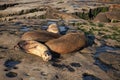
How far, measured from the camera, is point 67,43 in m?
7.63

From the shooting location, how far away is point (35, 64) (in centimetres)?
662

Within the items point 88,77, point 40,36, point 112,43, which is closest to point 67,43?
point 40,36

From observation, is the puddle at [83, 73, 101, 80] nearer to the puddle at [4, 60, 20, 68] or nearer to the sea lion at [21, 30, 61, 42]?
the puddle at [4, 60, 20, 68]

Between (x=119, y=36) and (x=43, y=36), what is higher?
(x=43, y=36)

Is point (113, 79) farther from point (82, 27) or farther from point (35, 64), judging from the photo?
point (82, 27)

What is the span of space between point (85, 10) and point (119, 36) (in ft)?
22.7

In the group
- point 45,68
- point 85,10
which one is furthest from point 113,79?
point 85,10

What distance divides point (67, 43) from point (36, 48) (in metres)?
1.01

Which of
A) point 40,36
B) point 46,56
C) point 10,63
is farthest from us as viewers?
point 40,36

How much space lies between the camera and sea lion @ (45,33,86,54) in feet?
24.5

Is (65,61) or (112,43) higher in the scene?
(65,61)

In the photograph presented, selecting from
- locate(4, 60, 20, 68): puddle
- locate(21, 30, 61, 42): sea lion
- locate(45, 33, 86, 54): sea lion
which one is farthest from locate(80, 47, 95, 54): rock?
locate(4, 60, 20, 68): puddle

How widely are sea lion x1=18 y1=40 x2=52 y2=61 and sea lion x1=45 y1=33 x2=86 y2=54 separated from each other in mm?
388

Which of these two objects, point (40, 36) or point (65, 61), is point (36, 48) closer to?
point (40, 36)
